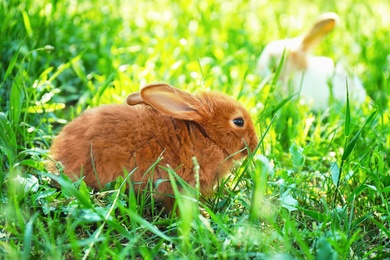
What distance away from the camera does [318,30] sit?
481cm

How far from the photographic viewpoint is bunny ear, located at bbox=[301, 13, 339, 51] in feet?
15.7

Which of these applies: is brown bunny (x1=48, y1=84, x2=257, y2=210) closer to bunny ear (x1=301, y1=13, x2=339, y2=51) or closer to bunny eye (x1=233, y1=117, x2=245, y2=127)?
bunny eye (x1=233, y1=117, x2=245, y2=127)

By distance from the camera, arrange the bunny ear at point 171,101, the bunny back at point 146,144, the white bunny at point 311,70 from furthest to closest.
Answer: the white bunny at point 311,70 → the bunny ear at point 171,101 → the bunny back at point 146,144

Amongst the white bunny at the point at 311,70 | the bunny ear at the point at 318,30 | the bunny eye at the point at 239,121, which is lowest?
the white bunny at the point at 311,70

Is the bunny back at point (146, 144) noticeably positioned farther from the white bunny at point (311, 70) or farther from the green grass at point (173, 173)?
the white bunny at point (311, 70)

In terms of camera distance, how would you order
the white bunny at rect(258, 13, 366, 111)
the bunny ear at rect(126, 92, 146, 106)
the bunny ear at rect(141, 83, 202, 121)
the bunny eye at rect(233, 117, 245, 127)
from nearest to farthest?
the bunny ear at rect(141, 83, 202, 121), the bunny ear at rect(126, 92, 146, 106), the bunny eye at rect(233, 117, 245, 127), the white bunny at rect(258, 13, 366, 111)

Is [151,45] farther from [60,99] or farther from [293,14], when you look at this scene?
[293,14]

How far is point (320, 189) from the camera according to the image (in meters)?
3.25

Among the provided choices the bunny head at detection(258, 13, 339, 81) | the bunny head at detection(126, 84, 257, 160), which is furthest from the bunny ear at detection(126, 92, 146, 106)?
the bunny head at detection(258, 13, 339, 81)

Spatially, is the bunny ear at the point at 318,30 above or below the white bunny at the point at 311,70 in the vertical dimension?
above

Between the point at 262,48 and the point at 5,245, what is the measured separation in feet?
10.2

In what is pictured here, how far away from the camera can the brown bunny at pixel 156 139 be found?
9.82 ft

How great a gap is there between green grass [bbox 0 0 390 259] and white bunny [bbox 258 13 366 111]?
0.14m

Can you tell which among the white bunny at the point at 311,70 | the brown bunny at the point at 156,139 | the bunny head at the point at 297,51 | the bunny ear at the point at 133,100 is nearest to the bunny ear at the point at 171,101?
the brown bunny at the point at 156,139
